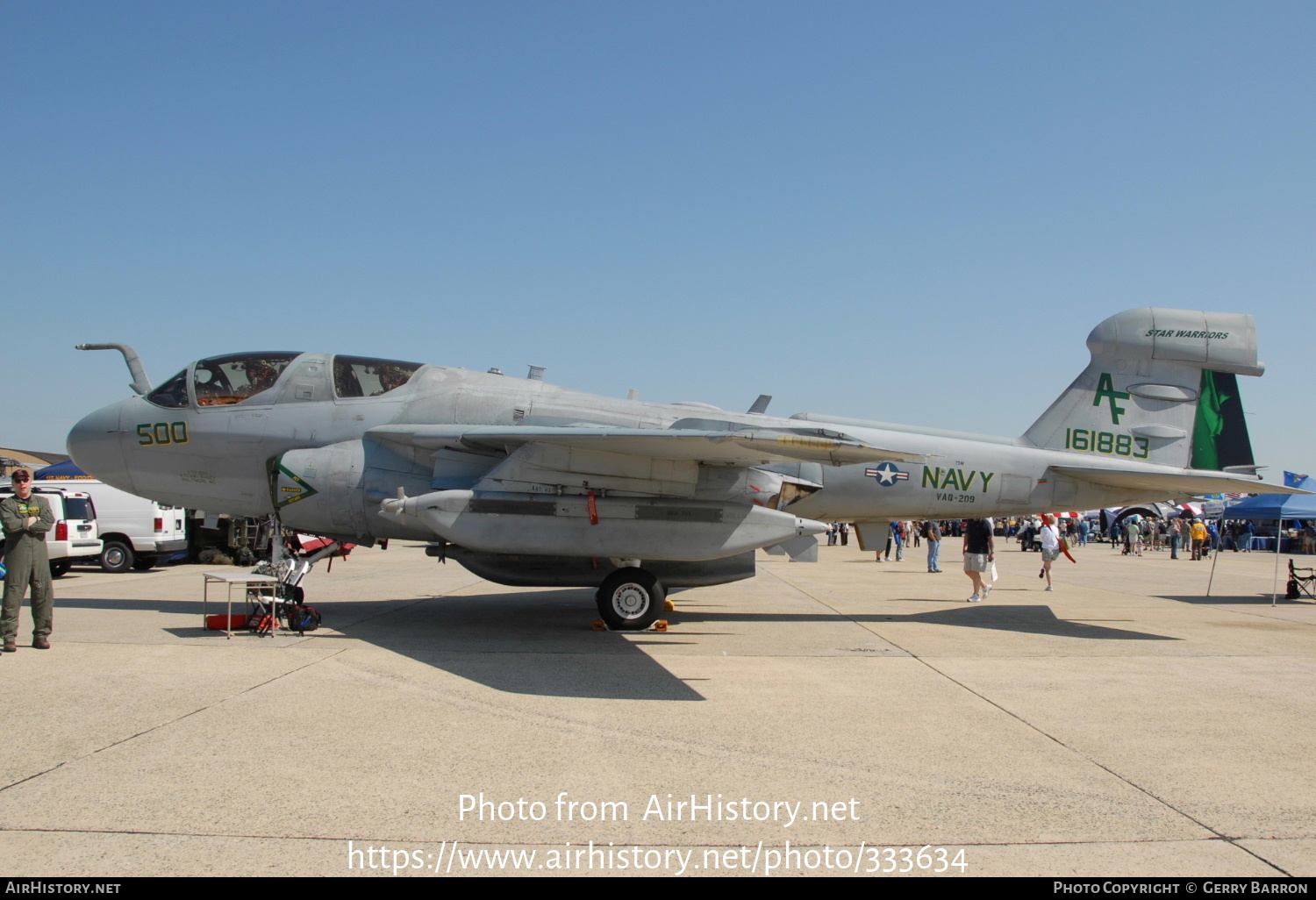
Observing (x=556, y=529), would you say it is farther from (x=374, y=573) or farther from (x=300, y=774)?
(x=374, y=573)

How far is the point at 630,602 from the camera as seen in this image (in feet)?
31.4

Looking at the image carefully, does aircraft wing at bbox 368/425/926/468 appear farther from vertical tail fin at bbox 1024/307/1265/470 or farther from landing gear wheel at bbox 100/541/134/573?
landing gear wheel at bbox 100/541/134/573

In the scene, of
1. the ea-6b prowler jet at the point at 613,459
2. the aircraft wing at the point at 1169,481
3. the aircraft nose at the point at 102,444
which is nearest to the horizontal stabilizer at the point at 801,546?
the ea-6b prowler jet at the point at 613,459

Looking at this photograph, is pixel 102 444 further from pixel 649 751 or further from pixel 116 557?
pixel 116 557

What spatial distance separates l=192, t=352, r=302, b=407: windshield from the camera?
32.9ft

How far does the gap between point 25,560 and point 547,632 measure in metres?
4.98

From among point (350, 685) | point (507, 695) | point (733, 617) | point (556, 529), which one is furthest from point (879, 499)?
point (350, 685)

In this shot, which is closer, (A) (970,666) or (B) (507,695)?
(B) (507,695)

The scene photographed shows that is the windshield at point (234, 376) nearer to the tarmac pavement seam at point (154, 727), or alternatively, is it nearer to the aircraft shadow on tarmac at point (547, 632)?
the aircraft shadow on tarmac at point (547, 632)

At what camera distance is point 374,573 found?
733 inches

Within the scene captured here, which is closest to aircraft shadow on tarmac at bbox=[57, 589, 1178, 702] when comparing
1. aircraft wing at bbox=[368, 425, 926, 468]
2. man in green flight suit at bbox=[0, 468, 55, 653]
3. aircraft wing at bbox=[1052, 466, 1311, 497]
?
man in green flight suit at bbox=[0, 468, 55, 653]

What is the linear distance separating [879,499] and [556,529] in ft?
13.9

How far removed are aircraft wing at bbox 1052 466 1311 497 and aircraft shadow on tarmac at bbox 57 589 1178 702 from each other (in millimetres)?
1802

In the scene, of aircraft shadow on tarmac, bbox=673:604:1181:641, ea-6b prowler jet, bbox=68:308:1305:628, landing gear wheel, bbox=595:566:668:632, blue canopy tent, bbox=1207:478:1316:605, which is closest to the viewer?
ea-6b prowler jet, bbox=68:308:1305:628
